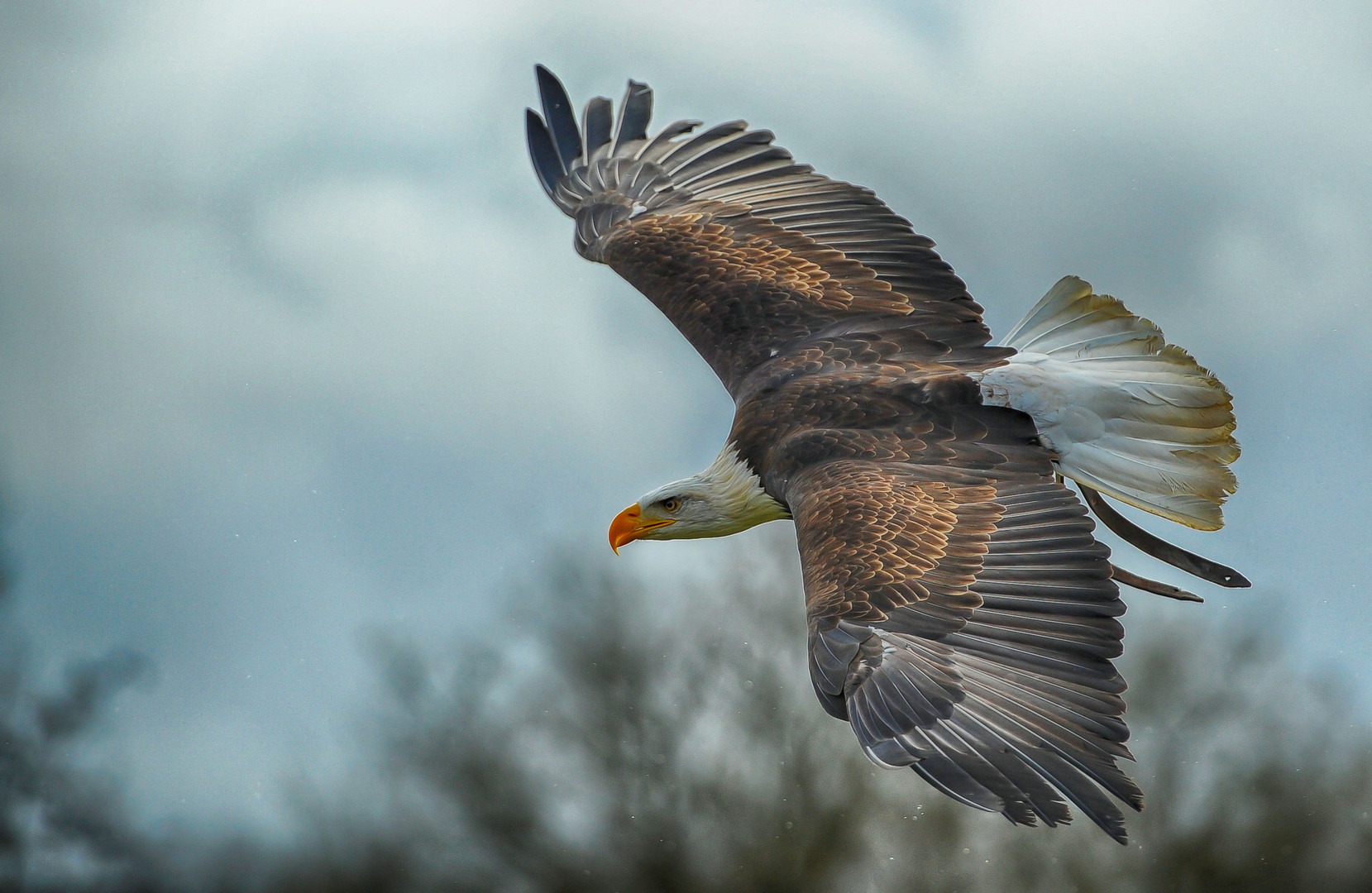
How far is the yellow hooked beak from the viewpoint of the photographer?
6746 millimetres

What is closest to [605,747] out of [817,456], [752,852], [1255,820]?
[752,852]

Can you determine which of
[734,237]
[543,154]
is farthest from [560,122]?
[734,237]

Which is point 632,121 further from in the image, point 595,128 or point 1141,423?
point 1141,423

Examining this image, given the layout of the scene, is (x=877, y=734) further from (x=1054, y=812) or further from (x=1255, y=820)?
(x=1255, y=820)

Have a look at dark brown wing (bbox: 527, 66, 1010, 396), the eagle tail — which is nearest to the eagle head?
dark brown wing (bbox: 527, 66, 1010, 396)

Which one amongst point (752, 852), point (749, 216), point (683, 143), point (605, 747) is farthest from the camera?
point (752, 852)

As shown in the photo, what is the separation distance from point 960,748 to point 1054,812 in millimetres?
364

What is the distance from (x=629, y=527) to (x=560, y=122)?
2.93 meters

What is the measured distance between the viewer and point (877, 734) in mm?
4418

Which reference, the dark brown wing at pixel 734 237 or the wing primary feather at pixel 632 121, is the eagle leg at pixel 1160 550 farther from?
the wing primary feather at pixel 632 121

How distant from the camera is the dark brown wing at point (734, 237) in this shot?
6945 millimetres

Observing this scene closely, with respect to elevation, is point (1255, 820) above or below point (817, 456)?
above

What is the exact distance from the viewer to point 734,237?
7.55 m

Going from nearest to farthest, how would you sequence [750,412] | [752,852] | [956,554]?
1. [956,554]
2. [750,412]
3. [752,852]
